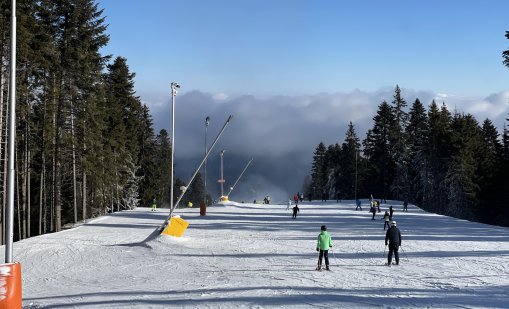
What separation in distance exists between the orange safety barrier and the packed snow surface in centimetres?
274

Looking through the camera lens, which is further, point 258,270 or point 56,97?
point 56,97

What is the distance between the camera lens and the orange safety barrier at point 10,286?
10594 mm

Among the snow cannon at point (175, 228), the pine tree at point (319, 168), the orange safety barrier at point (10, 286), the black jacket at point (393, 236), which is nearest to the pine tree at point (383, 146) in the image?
the pine tree at point (319, 168)

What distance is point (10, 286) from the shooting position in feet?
35.2

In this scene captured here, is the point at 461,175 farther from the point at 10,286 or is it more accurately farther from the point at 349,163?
the point at 10,286

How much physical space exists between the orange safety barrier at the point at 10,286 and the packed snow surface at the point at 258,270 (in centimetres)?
274

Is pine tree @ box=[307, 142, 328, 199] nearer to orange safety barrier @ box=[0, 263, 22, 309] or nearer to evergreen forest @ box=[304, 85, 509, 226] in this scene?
evergreen forest @ box=[304, 85, 509, 226]

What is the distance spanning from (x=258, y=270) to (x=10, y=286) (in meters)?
9.63

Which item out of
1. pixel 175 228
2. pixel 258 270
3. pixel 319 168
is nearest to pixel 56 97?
pixel 175 228

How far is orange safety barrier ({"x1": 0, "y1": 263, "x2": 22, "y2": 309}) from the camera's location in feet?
34.8

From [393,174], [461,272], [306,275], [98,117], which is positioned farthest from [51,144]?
[393,174]

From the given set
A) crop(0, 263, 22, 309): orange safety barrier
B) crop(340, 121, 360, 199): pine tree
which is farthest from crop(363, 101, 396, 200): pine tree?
crop(0, 263, 22, 309): orange safety barrier

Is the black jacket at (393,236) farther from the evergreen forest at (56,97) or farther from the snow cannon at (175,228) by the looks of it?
the evergreen forest at (56,97)

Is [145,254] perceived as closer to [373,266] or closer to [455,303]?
[373,266]
